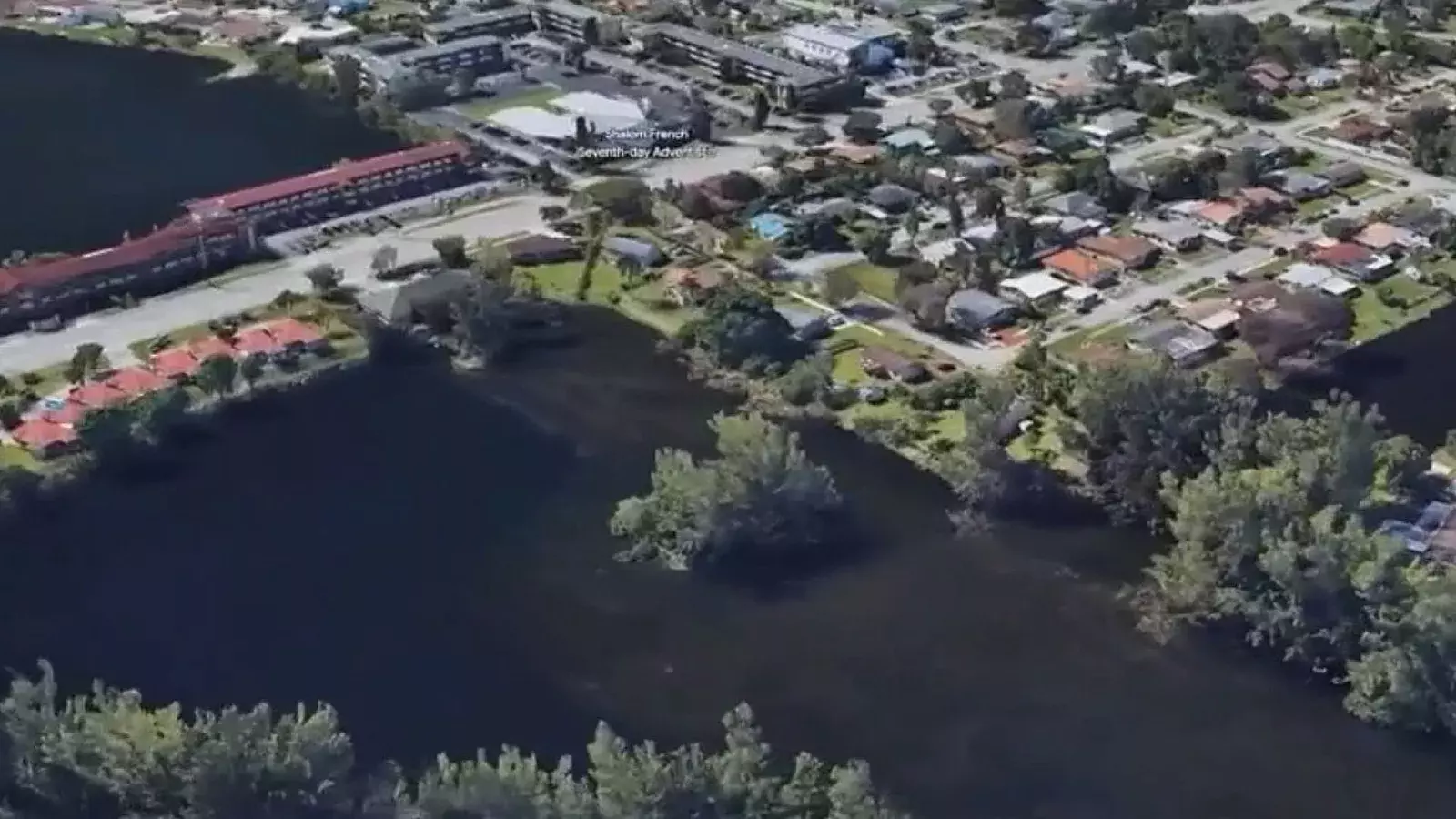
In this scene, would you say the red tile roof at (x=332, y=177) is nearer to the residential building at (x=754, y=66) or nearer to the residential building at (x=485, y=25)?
the residential building at (x=485, y=25)

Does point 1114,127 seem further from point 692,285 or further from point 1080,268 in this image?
point 692,285

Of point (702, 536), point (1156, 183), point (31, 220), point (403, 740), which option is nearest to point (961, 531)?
point (702, 536)

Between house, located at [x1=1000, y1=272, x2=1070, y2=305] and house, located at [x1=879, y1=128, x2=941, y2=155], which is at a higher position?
house, located at [x1=1000, y1=272, x2=1070, y2=305]

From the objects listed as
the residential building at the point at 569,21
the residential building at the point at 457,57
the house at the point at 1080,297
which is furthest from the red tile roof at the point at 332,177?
the house at the point at 1080,297

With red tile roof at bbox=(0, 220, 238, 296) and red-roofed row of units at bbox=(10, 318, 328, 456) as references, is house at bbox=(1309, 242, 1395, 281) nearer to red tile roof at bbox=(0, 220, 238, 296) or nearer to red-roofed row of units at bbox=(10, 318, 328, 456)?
red-roofed row of units at bbox=(10, 318, 328, 456)

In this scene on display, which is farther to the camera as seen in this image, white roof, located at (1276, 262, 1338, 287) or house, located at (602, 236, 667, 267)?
house, located at (602, 236, 667, 267)

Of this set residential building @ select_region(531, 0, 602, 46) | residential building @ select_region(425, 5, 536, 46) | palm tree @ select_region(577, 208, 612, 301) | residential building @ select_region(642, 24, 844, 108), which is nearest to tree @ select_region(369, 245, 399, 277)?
palm tree @ select_region(577, 208, 612, 301)
